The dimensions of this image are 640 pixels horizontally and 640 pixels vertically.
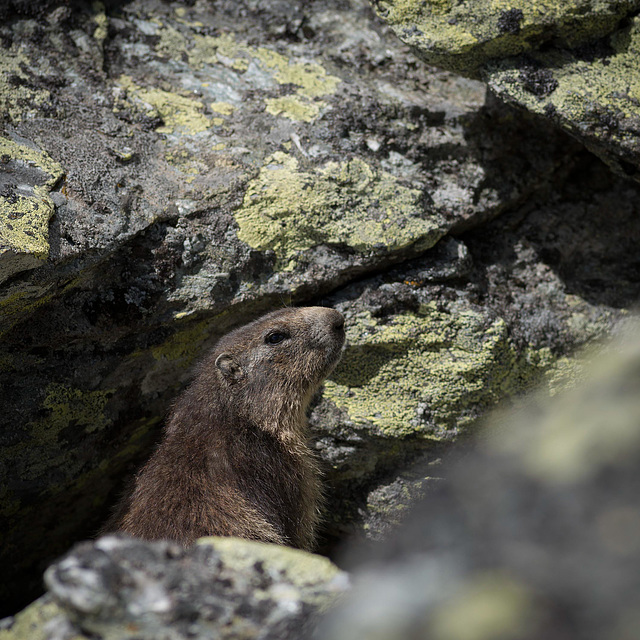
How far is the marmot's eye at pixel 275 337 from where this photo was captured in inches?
188

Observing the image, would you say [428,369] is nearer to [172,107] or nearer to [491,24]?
[491,24]

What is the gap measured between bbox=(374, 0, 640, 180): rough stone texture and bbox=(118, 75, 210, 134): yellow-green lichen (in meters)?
1.68

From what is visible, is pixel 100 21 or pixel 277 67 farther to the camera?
pixel 277 67

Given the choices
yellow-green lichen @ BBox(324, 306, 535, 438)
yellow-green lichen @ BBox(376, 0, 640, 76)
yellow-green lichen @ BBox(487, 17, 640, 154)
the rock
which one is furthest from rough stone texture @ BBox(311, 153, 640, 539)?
yellow-green lichen @ BBox(376, 0, 640, 76)

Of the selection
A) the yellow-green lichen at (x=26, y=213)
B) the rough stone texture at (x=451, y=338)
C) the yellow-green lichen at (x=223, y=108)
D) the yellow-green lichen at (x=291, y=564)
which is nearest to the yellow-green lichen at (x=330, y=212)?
the rough stone texture at (x=451, y=338)

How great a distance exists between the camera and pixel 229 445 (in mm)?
4547

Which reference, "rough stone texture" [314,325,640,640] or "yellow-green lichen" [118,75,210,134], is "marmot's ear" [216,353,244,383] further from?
"rough stone texture" [314,325,640,640]

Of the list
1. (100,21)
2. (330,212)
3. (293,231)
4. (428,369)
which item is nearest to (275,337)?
(293,231)

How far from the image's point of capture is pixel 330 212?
4.94 meters

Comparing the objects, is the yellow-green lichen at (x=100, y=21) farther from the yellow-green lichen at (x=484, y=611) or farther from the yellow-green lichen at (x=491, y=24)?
the yellow-green lichen at (x=484, y=611)

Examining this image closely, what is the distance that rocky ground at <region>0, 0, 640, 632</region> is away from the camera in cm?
449

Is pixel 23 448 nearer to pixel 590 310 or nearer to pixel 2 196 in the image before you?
pixel 2 196

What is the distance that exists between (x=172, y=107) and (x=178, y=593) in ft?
13.8

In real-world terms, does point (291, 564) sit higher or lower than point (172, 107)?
lower
